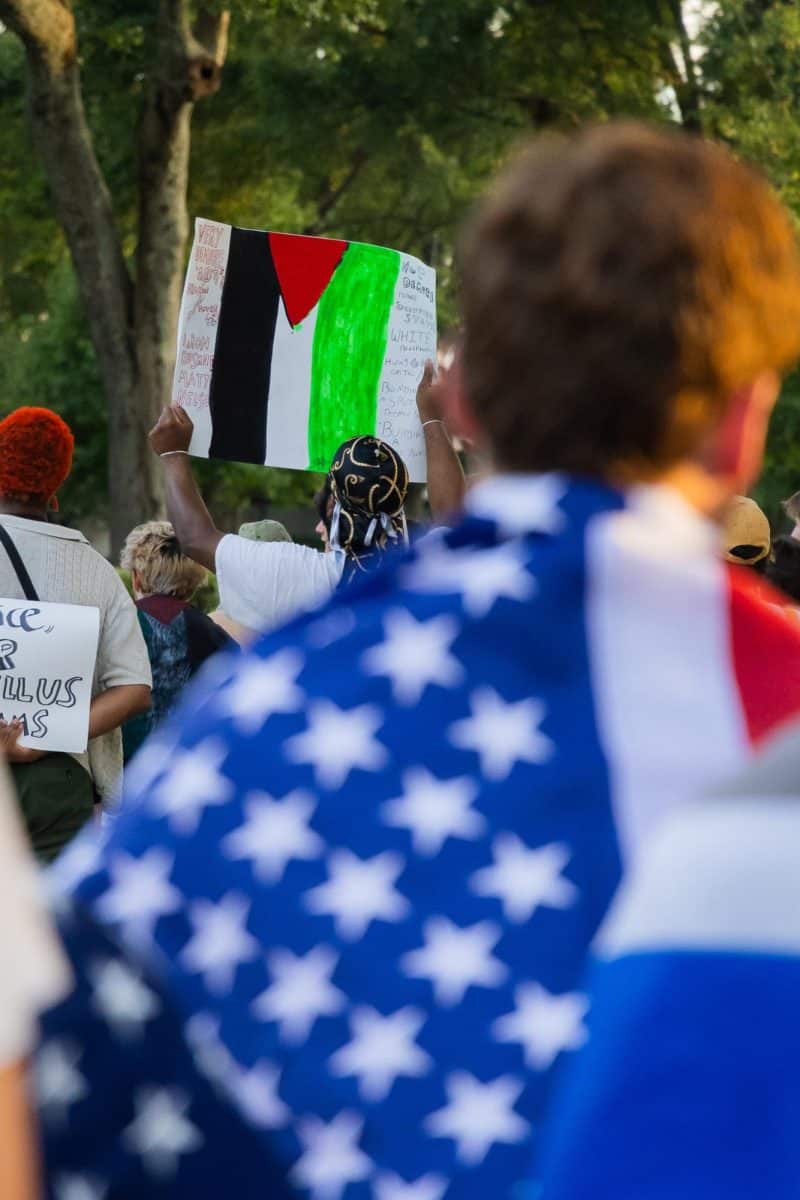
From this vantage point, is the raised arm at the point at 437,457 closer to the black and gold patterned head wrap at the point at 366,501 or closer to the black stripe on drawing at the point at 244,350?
the black and gold patterned head wrap at the point at 366,501

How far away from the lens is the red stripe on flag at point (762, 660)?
1546 millimetres

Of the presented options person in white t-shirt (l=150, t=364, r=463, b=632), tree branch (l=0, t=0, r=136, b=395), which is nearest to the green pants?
person in white t-shirt (l=150, t=364, r=463, b=632)

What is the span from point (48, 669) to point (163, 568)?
162 cm

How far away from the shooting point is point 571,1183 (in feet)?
3.39

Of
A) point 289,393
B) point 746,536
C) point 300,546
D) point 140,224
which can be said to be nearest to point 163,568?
point 289,393

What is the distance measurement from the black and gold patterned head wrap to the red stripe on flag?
2963 millimetres

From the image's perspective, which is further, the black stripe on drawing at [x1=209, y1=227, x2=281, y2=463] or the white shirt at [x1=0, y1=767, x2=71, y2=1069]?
the black stripe on drawing at [x1=209, y1=227, x2=281, y2=463]

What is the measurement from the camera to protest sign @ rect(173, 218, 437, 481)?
5418 mm

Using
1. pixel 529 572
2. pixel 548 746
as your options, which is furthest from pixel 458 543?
pixel 548 746

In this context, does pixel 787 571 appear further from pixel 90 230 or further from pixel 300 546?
pixel 90 230

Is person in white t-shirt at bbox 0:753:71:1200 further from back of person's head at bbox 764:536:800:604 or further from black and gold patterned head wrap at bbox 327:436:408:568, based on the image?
back of person's head at bbox 764:536:800:604

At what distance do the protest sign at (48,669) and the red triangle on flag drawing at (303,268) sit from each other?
4.35ft

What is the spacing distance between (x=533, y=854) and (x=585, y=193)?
0.53 m

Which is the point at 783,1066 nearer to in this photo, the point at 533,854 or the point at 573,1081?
the point at 573,1081
